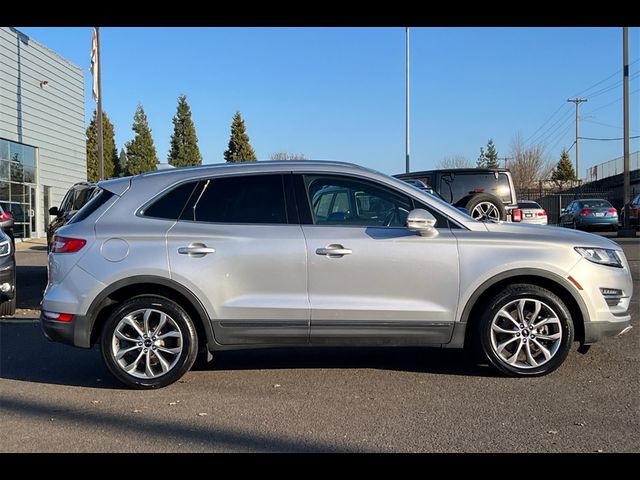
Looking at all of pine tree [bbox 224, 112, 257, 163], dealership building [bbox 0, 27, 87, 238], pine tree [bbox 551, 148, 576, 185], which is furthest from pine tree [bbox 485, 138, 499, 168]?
dealership building [bbox 0, 27, 87, 238]

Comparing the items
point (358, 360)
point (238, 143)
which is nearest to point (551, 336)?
point (358, 360)

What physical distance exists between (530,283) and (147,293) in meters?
3.26

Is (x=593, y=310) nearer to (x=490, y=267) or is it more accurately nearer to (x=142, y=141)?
(x=490, y=267)

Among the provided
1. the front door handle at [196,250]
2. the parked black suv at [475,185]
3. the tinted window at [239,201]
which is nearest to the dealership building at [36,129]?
the parked black suv at [475,185]

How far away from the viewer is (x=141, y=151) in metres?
50.6

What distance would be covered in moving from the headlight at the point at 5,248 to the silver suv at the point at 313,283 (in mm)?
3230

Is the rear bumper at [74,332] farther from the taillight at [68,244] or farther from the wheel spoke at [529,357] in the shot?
the wheel spoke at [529,357]

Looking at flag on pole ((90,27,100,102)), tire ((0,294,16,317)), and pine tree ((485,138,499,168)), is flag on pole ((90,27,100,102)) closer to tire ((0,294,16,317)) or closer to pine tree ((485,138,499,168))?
tire ((0,294,16,317))

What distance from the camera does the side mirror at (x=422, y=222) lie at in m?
5.16

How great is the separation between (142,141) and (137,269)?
158 feet

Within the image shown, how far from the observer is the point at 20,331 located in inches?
310

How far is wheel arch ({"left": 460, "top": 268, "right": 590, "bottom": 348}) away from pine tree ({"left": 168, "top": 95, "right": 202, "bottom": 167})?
1861 inches

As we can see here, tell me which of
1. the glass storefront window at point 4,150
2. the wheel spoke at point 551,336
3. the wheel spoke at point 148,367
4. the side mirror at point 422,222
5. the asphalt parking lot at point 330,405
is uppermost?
the glass storefront window at point 4,150

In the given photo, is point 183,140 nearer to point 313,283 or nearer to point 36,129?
point 36,129
